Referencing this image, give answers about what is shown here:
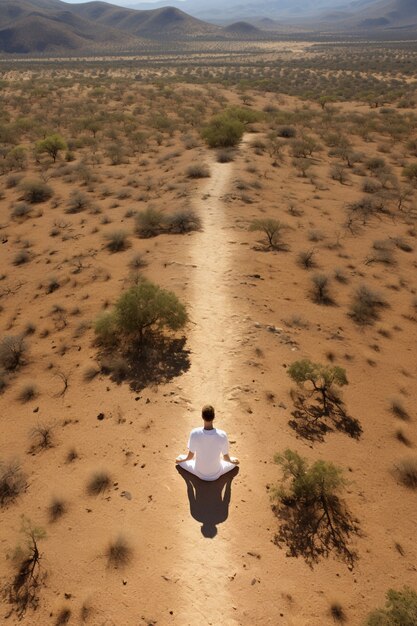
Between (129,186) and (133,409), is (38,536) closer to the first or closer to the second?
(133,409)

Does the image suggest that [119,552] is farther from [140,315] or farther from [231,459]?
[140,315]

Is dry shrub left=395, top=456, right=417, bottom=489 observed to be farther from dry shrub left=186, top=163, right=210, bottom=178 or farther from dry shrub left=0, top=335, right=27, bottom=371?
Result: dry shrub left=186, top=163, right=210, bottom=178

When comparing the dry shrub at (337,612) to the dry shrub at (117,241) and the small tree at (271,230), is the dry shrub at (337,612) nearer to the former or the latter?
the small tree at (271,230)

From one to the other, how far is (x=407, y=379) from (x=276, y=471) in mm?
4727

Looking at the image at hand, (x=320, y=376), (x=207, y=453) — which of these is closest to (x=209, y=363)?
(x=320, y=376)

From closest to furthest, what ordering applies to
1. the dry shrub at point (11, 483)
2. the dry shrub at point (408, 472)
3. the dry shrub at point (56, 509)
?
1. the dry shrub at point (56, 509)
2. the dry shrub at point (11, 483)
3. the dry shrub at point (408, 472)

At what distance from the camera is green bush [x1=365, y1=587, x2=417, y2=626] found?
4.68 meters

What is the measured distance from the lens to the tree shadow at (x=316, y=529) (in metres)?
5.87

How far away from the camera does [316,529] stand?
242 inches

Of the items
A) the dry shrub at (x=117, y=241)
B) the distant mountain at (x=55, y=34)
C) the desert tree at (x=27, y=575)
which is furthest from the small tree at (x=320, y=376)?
the distant mountain at (x=55, y=34)

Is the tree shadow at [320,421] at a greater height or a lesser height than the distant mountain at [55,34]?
lesser

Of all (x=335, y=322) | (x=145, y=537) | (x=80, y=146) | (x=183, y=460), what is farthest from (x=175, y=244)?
(x=80, y=146)

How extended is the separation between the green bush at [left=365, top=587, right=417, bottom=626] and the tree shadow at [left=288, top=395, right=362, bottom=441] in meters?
3.04

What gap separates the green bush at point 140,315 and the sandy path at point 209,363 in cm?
71
